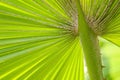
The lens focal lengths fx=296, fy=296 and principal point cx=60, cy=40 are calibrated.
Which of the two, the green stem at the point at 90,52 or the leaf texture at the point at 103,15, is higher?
the leaf texture at the point at 103,15

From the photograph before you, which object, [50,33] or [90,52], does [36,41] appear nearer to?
[50,33]

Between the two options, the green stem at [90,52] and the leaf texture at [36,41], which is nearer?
the leaf texture at [36,41]

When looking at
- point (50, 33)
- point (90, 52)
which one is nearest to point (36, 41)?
point (50, 33)

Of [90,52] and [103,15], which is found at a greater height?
[103,15]

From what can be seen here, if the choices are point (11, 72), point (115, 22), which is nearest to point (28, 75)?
point (11, 72)

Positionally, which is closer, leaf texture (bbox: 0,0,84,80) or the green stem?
leaf texture (bbox: 0,0,84,80)

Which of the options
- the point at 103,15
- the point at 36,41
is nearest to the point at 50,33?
the point at 36,41

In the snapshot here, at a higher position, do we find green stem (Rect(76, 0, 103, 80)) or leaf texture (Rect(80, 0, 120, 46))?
leaf texture (Rect(80, 0, 120, 46))

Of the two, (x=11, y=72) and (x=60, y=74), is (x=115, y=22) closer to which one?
(x=60, y=74)
